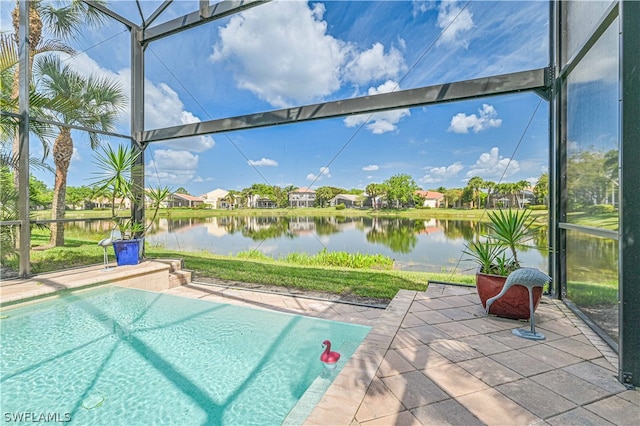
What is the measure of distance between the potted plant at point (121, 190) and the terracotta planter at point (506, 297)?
523 cm

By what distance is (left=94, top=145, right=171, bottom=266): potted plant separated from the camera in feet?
15.7

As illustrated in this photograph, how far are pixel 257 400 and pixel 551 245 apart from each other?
138 inches

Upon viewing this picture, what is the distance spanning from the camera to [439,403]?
4.83ft

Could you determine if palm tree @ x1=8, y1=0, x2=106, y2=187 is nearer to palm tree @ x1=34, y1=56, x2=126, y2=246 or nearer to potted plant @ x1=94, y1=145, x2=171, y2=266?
palm tree @ x1=34, y1=56, x2=126, y2=246

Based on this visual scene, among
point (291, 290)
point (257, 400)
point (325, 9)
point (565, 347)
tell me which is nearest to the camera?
point (257, 400)

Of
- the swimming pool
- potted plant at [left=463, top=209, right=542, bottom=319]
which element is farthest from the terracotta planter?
the swimming pool

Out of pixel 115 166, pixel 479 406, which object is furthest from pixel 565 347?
pixel 115 166

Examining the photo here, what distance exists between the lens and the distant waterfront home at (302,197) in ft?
20.1

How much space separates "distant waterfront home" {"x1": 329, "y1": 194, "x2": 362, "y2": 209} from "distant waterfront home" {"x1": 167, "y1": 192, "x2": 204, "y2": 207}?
11.3ft

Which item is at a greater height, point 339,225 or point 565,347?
point 339,225

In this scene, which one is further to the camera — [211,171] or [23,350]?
[211,171]

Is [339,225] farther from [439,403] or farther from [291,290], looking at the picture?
[439,403]

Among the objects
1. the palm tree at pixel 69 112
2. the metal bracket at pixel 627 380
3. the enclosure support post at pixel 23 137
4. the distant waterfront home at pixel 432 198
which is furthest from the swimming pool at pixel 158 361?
the distant waterfront home at pixel 432 198

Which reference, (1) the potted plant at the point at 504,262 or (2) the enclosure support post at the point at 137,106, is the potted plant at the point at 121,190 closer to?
(2) the enclosure support post at the point at 137,106
